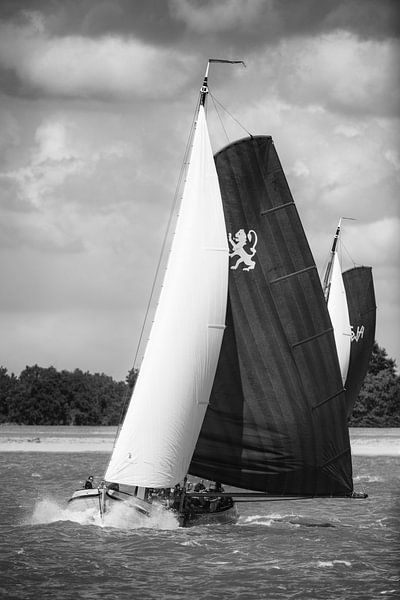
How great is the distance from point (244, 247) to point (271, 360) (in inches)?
156

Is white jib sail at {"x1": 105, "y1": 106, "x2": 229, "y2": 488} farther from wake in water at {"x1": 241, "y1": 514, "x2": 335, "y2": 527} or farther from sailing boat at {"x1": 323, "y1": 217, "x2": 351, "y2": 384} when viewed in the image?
sailing boat at {"x1": 323, "y1": 217, "x2": 351, "y2": 384}

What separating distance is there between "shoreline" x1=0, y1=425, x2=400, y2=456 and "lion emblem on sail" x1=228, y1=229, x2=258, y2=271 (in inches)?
2698

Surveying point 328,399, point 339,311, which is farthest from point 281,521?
point 339,311

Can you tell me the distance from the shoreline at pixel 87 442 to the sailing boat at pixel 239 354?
67.2 metres

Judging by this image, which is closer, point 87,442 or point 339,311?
point 339,311

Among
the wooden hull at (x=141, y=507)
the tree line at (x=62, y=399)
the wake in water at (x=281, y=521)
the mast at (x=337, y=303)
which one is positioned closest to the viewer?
the wooden hull at (x=141, y=507)

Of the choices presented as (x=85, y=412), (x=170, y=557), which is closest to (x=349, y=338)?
(x=170, y=557)

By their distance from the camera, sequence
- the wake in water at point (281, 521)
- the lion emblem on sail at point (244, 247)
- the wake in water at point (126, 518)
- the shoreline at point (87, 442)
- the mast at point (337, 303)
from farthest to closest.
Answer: the shoreline at point (87, 442), the mast at point (337, 303), the wake in water at point (281, 521), the wake in water at point (126, 518), the lion emblem on sail at point (244, 247)

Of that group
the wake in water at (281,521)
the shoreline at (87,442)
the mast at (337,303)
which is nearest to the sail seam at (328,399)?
the wake in water at (281,521)

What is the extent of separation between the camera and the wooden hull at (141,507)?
39.2m

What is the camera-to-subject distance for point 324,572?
113ft

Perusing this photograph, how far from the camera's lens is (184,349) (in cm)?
3866

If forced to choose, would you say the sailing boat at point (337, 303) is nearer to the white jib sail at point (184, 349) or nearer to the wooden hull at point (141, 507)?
the wooden hull at point (141, 507)

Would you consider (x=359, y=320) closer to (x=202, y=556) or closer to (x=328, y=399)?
(x=328, y=399)
